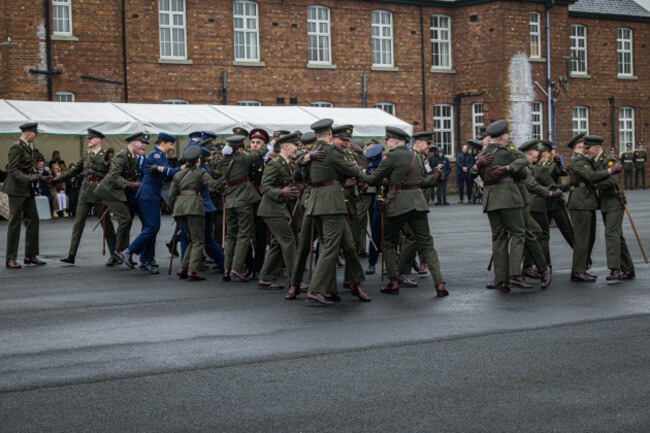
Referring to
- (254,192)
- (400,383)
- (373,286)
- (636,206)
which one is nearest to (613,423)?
(400,383)

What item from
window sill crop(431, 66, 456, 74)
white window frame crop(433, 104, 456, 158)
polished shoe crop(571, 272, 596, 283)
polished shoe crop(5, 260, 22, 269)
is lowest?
polished shoe crop(571, 272, 596, 283)

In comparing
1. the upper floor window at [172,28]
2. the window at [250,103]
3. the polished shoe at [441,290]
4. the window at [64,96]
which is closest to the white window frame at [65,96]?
the window at [64,96]

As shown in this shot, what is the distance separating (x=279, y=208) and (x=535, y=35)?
33247mm

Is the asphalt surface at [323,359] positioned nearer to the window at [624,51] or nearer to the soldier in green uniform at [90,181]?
the soldier in green uniform at [90,181]

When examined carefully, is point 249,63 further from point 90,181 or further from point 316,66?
point 90,181

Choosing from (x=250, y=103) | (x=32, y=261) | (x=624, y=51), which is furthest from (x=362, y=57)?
(x=32, y=261)

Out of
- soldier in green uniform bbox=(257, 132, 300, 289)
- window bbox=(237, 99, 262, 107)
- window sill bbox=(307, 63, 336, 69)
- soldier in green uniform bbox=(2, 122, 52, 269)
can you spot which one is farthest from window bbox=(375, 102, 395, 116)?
soldier in green uniform bbox=(257, 132, 300, 289)

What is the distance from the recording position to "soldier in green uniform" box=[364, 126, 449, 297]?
35.9 ft

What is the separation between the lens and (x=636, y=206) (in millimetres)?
28828

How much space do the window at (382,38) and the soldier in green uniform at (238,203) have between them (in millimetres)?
28153

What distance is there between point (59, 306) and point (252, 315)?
227 cm

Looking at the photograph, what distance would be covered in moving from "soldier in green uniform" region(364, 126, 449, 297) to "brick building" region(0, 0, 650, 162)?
24309 mm

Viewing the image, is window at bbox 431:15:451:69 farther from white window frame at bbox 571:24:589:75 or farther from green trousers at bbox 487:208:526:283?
green trousers at bbox 487:208:526:283

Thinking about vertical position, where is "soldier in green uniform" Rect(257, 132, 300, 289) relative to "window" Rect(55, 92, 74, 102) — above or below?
below
